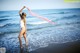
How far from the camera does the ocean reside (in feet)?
7.66

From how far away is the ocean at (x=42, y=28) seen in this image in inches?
91.9

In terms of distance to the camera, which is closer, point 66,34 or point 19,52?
point 19,52

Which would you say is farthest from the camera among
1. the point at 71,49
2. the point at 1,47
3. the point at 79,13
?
the point at 79,13

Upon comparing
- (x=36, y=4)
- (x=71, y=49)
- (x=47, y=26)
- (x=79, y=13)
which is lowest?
(x=71, y=49)

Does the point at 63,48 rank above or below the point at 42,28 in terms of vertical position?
below

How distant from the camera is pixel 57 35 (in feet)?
8.20

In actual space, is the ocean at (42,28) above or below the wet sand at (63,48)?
above

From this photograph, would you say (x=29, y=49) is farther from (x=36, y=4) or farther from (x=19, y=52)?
(x=36, y=4)

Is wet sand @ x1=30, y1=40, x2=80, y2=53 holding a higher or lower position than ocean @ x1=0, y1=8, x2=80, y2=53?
lower

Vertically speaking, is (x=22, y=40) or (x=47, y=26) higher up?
(x=47, y=26)

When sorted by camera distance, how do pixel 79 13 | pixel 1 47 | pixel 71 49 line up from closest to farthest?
pixel 1 47 < pixel 71 49 < pixel 79 13

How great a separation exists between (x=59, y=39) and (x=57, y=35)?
0.09m

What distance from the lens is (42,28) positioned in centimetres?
246

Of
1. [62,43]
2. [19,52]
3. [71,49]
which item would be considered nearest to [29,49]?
[19,52]
